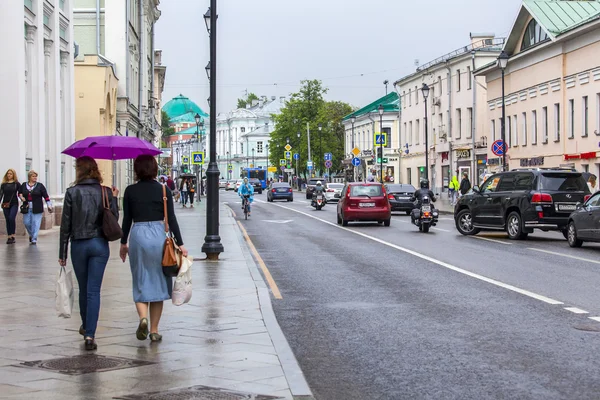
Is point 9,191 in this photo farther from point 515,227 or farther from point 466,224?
point 515,227

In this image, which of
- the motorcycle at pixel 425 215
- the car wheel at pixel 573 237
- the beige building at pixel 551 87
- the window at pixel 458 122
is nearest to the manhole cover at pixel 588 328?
the car wheel at pixel 573 237

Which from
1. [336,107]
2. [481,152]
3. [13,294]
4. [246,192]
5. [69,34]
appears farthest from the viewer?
[336,107]

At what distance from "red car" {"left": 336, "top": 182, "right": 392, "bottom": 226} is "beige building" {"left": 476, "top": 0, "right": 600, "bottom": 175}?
13.3 metres

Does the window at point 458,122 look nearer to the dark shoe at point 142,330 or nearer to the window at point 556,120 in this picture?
the window at point 556,120

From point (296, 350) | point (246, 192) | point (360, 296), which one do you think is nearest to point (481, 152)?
point (246, 192)

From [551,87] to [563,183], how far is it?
82.9ft

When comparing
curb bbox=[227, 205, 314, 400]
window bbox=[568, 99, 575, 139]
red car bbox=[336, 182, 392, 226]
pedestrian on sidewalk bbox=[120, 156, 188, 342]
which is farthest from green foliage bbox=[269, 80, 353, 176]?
pedestrian on sidewalk bbox=[120, 156, 188, 342]

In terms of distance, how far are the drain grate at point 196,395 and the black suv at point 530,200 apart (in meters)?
19.0

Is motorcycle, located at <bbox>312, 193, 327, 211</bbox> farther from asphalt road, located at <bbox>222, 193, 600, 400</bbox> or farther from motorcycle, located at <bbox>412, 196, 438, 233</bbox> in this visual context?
asphalt road, located at <bbox>222, 193, 600, 400</bbox>

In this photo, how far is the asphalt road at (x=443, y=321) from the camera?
296 inches

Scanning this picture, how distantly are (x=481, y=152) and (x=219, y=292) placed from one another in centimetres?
5287

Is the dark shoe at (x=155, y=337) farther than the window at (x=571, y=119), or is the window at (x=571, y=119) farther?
the window at (x=571, y=119)

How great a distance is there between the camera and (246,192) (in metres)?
41.7

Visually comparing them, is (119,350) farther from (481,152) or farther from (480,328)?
(481,152)
